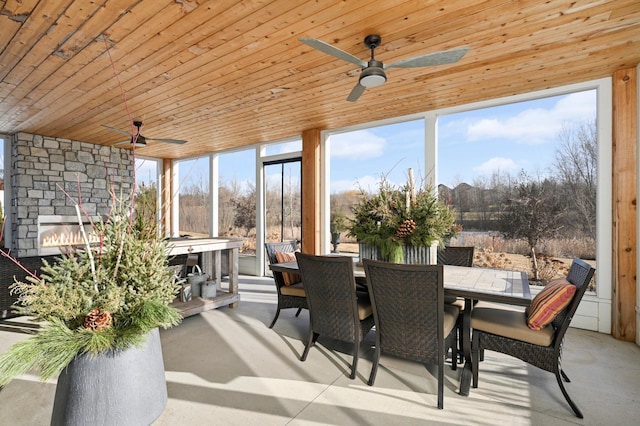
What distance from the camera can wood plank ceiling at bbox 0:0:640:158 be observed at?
7.57ft

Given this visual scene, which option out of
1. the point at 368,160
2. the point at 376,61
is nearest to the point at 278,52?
the point at 376,61

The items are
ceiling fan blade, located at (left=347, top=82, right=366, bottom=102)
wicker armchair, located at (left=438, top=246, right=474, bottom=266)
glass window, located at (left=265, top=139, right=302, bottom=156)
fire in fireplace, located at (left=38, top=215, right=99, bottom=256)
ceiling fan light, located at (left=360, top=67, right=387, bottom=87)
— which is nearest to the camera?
ceiling fan light, located at (left=360, top=67, right=387, bottom=87)

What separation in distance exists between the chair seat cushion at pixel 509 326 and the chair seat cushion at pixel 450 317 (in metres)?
0.14

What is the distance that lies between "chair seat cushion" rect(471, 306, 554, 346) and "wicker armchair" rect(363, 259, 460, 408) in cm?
23

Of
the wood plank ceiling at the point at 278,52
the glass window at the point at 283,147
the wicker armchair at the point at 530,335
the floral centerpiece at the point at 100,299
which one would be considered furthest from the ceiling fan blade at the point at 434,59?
the glass window at the point at 283,147

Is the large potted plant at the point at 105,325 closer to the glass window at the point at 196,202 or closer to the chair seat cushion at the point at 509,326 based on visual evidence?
the chair seat cushion at the point at 509,326

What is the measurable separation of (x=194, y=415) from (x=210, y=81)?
3148 millimetres

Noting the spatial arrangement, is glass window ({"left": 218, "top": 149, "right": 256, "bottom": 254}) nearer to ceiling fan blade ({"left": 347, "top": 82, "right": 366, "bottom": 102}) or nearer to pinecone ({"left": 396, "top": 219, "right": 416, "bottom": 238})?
ceiling fan blade ({"left": 347, "top": 82, "right": 366, "bottom": 102})

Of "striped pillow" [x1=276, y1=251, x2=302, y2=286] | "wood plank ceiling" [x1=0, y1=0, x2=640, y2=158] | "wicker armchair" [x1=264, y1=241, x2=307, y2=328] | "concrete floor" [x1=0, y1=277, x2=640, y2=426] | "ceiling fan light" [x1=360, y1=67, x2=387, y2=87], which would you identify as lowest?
"concrete floor" [x1=0, y1=277, x2=640, y2=426]

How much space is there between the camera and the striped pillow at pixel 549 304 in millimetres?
2061

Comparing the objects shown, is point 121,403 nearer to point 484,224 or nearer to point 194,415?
point 194,415

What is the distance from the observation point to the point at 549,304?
2125 millimetres

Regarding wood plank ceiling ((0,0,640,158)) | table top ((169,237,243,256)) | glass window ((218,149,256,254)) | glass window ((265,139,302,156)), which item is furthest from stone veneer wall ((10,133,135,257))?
glass window ((265,139,302,156))

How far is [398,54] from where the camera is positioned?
2918 mm
